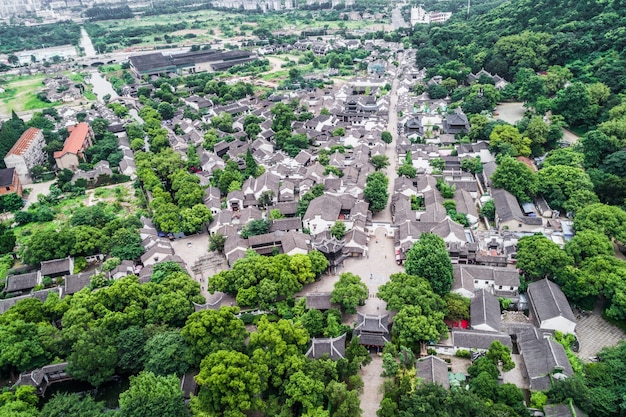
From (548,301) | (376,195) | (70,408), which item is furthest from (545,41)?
(70,408)

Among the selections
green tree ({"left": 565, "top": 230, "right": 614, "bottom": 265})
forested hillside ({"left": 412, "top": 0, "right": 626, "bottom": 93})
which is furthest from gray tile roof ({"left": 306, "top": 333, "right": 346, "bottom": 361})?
forested hillside ({"left": 412, "top": 0, "right": 626, "bottom": 93})

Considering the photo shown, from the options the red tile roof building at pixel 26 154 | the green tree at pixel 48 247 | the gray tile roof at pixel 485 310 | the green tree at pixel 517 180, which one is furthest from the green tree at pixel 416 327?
the red tile roof building at pixel 26 154

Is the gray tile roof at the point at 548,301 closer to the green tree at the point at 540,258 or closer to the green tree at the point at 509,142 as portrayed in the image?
the green tree at the point at 540,258

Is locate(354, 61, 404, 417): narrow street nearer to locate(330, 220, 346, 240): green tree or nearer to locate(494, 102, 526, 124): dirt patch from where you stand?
locate(330, 220, 346, 240): green tree

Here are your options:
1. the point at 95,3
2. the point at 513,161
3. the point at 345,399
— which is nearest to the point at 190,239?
the point at 345,399

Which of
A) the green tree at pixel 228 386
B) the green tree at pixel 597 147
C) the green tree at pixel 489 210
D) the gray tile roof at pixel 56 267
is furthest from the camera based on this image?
the green tree at pixel 597 147

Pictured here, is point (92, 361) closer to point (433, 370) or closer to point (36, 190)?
point (433, 370)

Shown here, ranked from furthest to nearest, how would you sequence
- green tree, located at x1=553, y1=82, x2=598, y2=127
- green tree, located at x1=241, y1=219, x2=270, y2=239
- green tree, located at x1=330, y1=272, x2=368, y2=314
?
green tree, located at x1=553, y1=82, x2=598, y2=127 < green tree, located at x1=241, y1=219, x2=270, y2=239 < green tree, located at x1=330, y1=272, x2=368, y2=314
